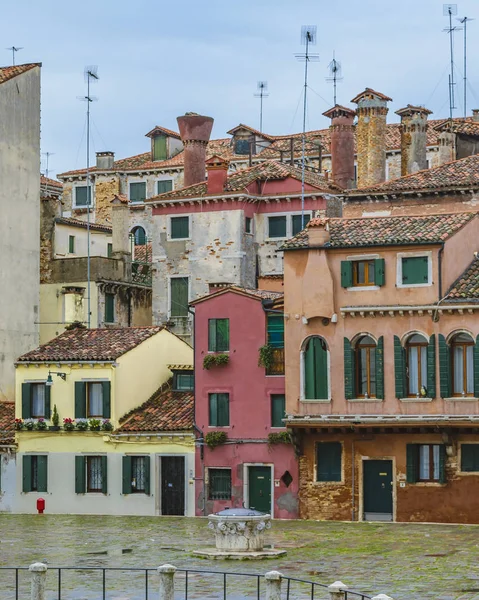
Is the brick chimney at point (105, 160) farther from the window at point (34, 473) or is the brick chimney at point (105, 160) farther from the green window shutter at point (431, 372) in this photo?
the green window shutter at point (431, 372)

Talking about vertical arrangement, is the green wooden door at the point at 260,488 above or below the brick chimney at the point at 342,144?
below

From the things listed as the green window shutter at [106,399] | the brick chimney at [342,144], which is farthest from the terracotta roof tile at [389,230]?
the brick chimney at [342,144]

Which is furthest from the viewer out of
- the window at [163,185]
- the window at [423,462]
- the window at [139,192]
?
the window at [139,192]

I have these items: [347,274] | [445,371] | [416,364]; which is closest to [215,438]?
[347,274]

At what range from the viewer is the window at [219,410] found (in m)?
53.0

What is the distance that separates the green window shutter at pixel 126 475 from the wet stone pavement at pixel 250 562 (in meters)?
2.56

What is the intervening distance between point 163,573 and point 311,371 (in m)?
23.2

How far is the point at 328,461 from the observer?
5016 cm

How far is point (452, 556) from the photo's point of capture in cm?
3744

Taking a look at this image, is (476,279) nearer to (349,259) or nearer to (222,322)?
(349,259)

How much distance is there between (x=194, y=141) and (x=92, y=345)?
51.4 feet

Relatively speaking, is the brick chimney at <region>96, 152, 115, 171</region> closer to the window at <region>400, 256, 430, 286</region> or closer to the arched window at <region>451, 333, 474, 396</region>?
the window at <region>400, 256, 430, 286</region>

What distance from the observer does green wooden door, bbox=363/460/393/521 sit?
1939 inches

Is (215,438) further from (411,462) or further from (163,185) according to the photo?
(163,185)
